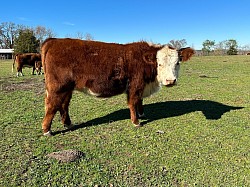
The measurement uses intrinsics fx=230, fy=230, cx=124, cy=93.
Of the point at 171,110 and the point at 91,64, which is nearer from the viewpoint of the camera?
the point at 91,64

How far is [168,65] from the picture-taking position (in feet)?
16.8

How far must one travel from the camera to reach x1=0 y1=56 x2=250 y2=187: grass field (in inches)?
131

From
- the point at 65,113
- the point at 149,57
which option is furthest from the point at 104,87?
the point at 149,57

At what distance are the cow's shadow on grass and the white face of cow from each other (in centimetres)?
127

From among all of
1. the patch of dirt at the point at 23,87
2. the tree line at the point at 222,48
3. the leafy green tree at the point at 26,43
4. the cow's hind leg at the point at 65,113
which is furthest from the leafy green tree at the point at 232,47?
the cow's hind leg at the point at 65,113

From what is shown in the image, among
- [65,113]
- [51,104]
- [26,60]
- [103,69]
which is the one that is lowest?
[65,113]

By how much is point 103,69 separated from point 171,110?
2.84 metres

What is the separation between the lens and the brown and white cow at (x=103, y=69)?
454 centimetres

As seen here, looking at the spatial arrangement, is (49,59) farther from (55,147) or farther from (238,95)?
(238,95)

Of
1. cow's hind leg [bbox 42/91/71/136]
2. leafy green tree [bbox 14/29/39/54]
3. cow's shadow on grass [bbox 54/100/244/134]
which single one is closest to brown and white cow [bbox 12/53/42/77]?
cow's shadow on grass [bbox 54/100/244/134]

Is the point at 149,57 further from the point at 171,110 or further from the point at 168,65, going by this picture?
the point at 171,110

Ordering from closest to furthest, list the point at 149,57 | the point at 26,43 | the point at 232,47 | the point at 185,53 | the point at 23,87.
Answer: the point at 149,57 < the point at 185,53 < the point at 23,87 < the point at 26,43 < the point at 232,47

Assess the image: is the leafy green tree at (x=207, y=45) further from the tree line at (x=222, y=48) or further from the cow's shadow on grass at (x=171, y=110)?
the cow's shadow on grass at (x=171, y=110)

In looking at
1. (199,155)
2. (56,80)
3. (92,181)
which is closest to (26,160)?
(92,181)
